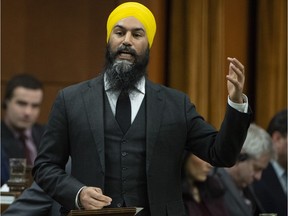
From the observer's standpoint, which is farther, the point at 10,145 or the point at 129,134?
the point at 10,145

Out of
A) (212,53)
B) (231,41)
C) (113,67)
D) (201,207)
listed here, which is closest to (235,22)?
(231,41)

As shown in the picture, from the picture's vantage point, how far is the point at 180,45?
234 inches

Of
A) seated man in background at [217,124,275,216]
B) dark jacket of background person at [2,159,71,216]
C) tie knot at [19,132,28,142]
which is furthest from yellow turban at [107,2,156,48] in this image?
tie knot at [19,132,28,142]

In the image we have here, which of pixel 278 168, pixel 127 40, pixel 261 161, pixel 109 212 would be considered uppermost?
pixel 127 40

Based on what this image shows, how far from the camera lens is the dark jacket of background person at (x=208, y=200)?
180 inches

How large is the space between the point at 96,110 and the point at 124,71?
18 cm

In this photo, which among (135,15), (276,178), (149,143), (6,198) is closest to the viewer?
(149,143)

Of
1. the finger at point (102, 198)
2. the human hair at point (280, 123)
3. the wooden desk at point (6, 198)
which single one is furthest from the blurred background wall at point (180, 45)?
the finger at point (102, 198)

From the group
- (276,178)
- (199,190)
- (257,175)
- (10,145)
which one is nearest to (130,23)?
(199,190)

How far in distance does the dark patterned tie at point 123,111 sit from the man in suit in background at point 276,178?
96.6 inches

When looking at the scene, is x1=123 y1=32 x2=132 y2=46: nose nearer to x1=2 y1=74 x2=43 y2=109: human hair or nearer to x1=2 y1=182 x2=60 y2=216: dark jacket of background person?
x1=2 y1=182 x2=60 y2=216: dark jacket of background person

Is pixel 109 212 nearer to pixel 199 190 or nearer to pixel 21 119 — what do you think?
pixel 199 190

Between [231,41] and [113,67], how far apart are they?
12.0 ft

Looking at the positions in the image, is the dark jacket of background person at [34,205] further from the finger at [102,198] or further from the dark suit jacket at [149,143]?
the finger at [102,198]
